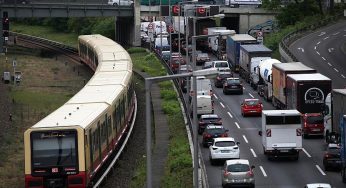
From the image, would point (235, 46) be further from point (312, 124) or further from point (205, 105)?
point (312, 124)

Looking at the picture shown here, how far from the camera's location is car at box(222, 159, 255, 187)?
3988 centimetres

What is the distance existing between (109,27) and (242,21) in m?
21.5

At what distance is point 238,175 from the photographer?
3997 centimetres

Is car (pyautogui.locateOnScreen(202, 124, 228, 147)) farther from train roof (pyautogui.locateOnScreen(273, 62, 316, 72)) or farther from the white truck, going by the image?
train roof (pyautogui.locateOnScreen(273, 62, 316, 72))

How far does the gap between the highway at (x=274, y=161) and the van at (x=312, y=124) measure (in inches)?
17.5

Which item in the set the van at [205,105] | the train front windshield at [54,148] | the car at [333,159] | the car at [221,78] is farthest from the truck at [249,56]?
the train front windshield at [54,148]

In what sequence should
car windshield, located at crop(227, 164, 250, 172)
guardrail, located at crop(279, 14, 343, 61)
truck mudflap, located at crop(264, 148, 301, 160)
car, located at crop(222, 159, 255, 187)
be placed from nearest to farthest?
car, located at crop(222, 159, 255, 187)
car windshield, located at crop(227, 164, 250, 172)
truck mudflap, located at crop(264, 148, 301, 160)
guardrail, located at crop(279, 14, 343, 61)

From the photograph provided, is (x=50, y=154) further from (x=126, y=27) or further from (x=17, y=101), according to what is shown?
(x=126, y=27)

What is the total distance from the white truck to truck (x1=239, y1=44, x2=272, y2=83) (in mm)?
31536

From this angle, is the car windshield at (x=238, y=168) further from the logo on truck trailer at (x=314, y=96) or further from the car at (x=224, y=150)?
the logo on truck trailer at (x=314, y=96)

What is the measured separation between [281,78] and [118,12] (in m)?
57.8

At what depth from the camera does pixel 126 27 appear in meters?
128

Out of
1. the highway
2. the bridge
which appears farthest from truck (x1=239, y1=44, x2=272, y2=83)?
the bridge

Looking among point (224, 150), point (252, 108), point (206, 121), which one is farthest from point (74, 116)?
point (252, 108)
